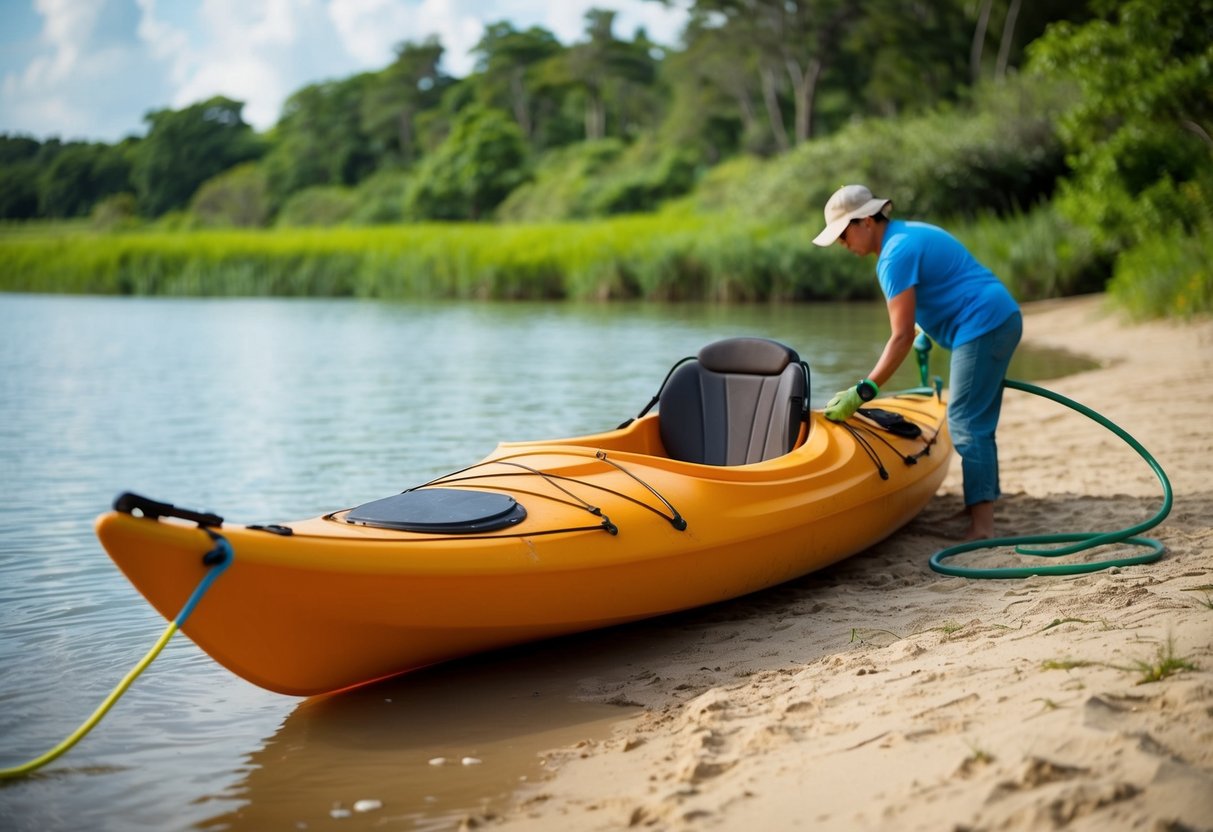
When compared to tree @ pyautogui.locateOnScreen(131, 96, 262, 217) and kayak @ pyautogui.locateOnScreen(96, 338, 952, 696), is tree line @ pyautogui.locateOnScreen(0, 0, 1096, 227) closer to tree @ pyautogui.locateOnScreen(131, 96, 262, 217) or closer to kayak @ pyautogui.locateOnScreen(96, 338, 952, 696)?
tree @ pyautogui.locateOnScreen(131, 96, 262, 217)

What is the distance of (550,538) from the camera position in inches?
156

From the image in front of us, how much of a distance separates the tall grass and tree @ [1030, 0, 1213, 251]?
7.52 meters

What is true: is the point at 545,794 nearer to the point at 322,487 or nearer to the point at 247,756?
the point at 247,756

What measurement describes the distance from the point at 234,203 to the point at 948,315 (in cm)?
5930

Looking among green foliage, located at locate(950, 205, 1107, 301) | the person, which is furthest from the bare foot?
green foliage, located at locate(950, 205, 1107, 301)

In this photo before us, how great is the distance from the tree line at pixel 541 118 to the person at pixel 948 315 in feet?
83.9

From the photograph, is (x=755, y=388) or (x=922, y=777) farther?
(x=755, y=388)

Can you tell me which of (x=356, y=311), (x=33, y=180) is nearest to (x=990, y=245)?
(x=356, y=311)

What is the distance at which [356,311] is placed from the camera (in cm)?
2498

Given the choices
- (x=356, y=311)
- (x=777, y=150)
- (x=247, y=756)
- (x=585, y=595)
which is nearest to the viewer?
(x=247, y=756)

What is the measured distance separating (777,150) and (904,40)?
8.80 metres

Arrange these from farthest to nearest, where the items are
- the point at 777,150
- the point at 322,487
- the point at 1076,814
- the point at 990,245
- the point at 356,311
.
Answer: the point at 777,150 < the point at 356,311 < the point at 990,245 < the point at 322,487 < the point at 1076,814

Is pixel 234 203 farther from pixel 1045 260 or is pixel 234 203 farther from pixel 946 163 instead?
pixel 1045 260

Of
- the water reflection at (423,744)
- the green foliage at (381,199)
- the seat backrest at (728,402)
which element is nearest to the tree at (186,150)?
the green foliage at (381,199)
